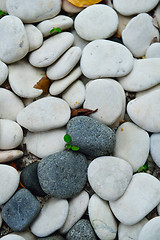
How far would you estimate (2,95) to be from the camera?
109 cm

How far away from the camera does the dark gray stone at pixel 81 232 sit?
100 cm

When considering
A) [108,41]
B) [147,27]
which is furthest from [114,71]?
[147,27]

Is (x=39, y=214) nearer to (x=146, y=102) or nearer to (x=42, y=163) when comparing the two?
(x=42, y=163)

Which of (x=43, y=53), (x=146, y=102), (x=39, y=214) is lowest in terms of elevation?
(x=39, y=214)

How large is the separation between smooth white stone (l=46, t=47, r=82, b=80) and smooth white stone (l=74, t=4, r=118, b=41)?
0.30 ft

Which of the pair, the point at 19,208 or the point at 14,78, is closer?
the point at 19,208

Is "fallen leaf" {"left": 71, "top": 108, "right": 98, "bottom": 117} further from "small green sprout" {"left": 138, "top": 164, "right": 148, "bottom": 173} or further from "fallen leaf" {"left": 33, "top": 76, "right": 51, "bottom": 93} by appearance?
"small green sprout" {"left": 138, "top": 164, "right": 148, "bottom": 173}

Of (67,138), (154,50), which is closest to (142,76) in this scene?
(154,50)

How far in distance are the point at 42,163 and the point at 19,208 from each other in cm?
16

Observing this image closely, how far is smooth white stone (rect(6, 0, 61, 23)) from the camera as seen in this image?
1102 millimetres

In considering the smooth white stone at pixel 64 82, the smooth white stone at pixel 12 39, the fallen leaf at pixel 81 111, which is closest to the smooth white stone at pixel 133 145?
the fallen leaf at pixel 81 111

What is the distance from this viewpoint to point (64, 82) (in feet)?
3.56

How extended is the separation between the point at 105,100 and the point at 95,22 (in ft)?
0.99

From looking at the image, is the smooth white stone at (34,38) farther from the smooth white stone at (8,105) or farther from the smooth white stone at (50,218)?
the smooth white stone at (50,218)
